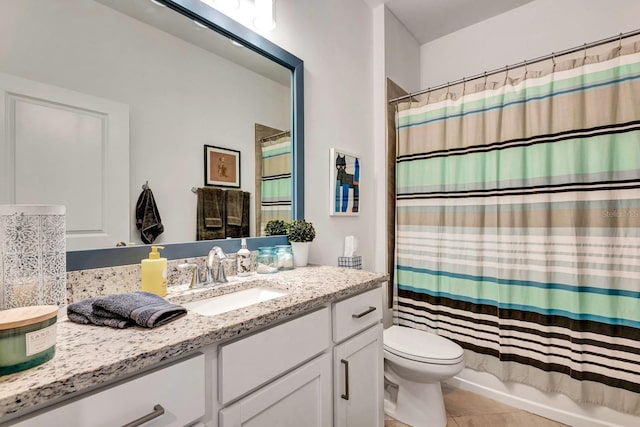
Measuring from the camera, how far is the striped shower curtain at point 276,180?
5.01 ft

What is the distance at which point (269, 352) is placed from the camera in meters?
0.84

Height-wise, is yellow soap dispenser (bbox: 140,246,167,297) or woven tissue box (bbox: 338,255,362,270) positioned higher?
yellow soap dispenser (bbox: 140,246,167,297)

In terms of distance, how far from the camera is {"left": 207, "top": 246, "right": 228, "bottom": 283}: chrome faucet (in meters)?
1.20

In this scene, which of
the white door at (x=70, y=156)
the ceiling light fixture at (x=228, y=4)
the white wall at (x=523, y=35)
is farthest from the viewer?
the white wall at (x=523, y=35)

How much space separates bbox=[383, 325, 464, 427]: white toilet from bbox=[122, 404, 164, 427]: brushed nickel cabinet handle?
134 centimetres

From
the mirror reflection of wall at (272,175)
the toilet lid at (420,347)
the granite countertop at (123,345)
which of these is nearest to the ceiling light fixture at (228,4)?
the mirror reflection of wall at (272,175)

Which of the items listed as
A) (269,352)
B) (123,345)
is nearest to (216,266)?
(269,352)

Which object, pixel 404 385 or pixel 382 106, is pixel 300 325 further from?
pixel 382 106

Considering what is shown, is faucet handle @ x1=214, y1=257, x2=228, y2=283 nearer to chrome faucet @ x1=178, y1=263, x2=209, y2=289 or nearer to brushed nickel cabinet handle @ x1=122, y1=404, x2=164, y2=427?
chrome faucet @ x1=178, y1=263, x2=209, y2=289

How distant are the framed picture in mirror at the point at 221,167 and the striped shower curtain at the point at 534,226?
1.32 metres

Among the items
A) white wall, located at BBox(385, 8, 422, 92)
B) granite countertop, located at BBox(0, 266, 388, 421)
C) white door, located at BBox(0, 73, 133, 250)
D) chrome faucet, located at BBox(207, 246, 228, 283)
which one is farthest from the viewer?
Answer: white wall, located at BBox(385, 8, 422, 92)

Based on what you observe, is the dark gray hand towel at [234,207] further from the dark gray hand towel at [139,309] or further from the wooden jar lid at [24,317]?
the wooden jar lid at [24,317]

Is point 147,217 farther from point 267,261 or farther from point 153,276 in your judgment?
point 267,261

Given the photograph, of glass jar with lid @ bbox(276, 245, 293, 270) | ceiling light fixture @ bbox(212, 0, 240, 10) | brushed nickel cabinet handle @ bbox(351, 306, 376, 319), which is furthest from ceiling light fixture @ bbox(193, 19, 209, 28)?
brushed nickel cabinet handle @ bbox(351, 306, 376, 319)
